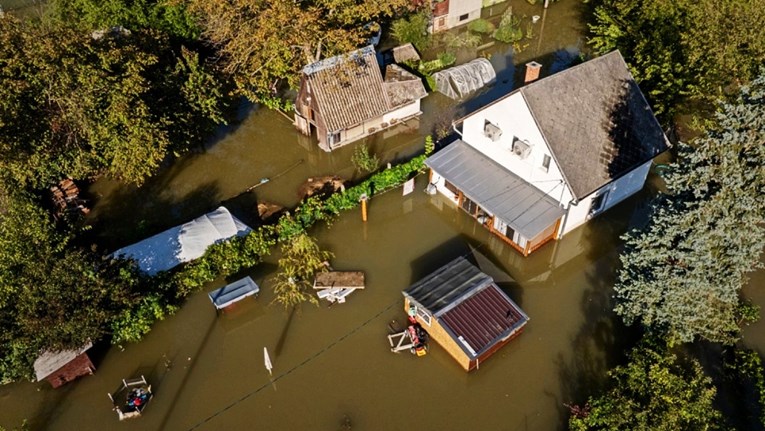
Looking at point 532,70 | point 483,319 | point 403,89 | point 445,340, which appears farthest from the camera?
point 403,89

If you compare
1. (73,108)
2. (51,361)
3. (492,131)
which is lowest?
(51,361)

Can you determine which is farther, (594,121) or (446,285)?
(594,121)

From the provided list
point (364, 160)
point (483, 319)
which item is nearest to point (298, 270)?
point (364, 160)

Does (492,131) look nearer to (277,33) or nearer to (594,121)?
(594,121)

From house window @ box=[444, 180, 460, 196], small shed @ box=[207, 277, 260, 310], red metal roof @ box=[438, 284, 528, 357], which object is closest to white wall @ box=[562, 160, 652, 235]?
house window @ box=[444, 180, 460, 196]

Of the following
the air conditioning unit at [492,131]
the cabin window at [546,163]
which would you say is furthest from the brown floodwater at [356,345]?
the air conditioning unit at [492,131]

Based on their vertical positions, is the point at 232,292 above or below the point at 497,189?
below

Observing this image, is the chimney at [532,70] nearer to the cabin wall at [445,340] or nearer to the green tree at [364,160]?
the green tree at [364,160]
